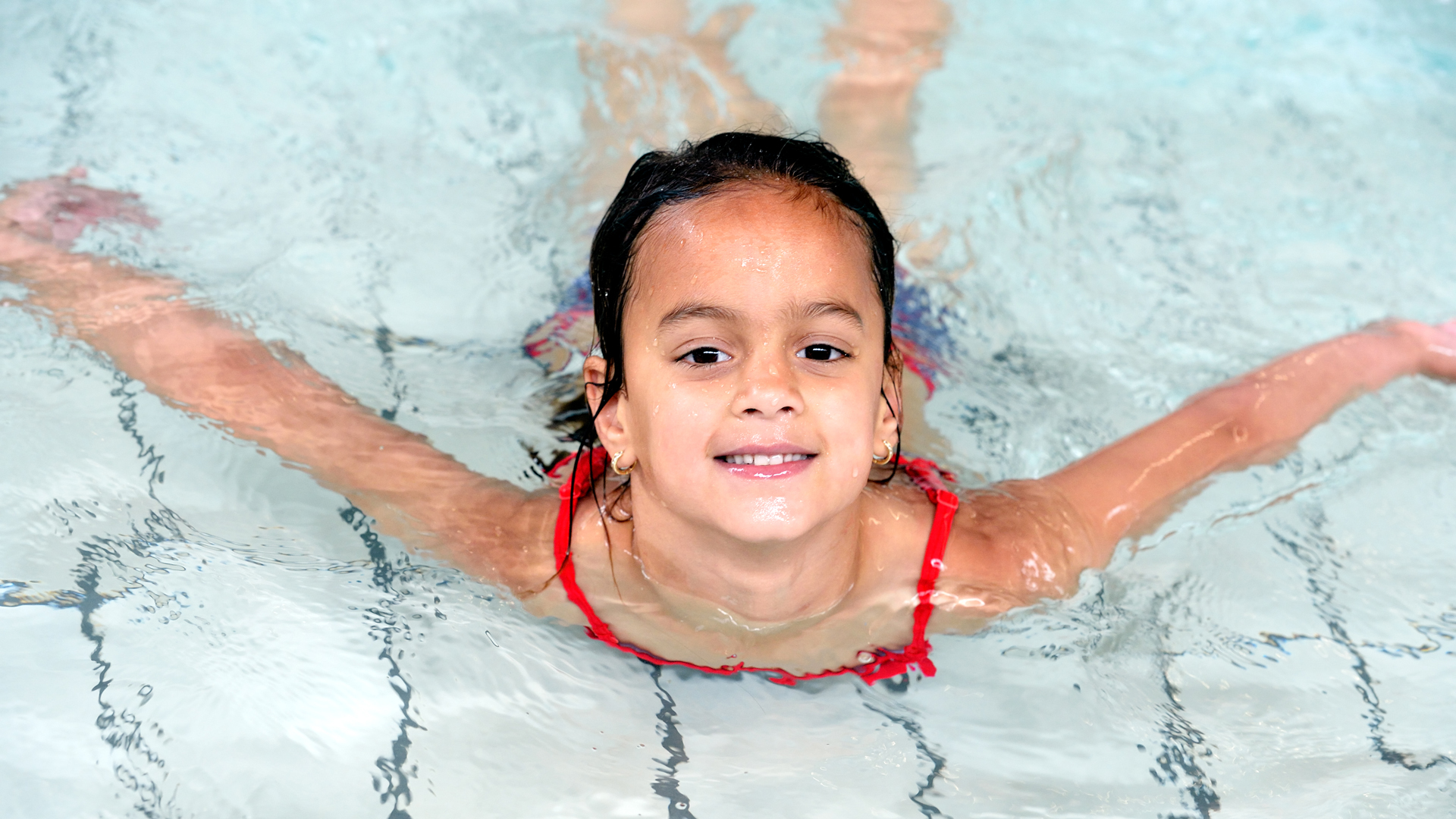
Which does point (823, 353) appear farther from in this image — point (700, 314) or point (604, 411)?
point (604, 411)

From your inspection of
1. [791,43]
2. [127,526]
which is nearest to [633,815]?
[127,526]

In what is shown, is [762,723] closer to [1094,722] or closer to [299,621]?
[1094,722]

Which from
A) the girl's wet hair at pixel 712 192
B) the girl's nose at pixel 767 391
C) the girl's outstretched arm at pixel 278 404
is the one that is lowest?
the girl's outstretched arm at pixel 278 404

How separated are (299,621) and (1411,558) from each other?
7.01 feet

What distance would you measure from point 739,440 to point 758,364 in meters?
0.11

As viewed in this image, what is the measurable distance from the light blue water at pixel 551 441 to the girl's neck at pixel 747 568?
0.47 feet

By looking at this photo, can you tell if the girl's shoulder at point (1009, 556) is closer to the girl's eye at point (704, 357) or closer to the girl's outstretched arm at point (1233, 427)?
the girl's outstretched arm at point (1233, 427)

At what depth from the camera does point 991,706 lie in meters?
1.98

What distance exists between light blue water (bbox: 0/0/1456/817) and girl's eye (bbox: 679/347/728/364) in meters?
0.59

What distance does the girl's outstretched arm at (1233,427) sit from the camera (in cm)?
221

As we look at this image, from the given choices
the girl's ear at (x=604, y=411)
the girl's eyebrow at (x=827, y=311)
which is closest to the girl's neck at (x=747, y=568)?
the girl's ear at (x=604, y=411)

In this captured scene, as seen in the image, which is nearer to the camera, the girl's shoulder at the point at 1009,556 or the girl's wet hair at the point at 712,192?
the girl's wet hair at the point at 712,192

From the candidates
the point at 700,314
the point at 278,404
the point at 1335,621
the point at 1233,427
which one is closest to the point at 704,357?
the point at 700,314

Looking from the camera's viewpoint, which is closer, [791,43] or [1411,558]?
[1411,558]
